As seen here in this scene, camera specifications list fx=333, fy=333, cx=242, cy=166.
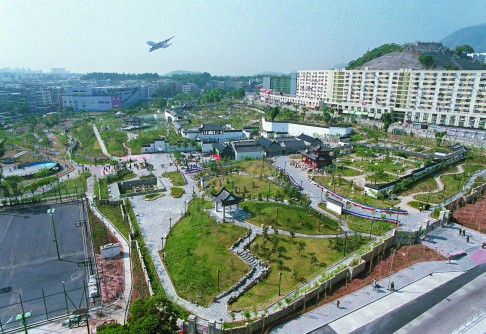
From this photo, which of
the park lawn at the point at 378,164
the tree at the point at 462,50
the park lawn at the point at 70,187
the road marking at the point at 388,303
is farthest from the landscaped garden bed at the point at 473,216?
the tree at the point at 462,50

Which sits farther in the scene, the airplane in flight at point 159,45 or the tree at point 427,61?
the tree at point 427,61

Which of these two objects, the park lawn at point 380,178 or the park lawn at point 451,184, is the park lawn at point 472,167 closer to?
the park lawn at point 451,184

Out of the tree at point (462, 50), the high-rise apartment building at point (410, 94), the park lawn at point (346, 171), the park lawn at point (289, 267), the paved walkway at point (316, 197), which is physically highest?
the tree at point (462, 50)

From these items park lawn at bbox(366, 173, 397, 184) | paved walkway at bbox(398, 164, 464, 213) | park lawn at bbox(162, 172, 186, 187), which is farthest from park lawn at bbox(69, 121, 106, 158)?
paved walkway at bbox(398, 164, 464, 213)

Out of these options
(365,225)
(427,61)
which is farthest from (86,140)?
(427,61)

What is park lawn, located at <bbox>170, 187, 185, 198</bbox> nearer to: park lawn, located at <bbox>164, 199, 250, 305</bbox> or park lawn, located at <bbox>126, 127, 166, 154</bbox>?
park lawn, located at <bbox>164, 199, 250, 305</bbox>

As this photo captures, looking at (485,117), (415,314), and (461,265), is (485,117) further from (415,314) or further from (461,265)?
(415,314)

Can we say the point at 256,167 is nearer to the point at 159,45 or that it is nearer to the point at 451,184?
the point at 451,184
